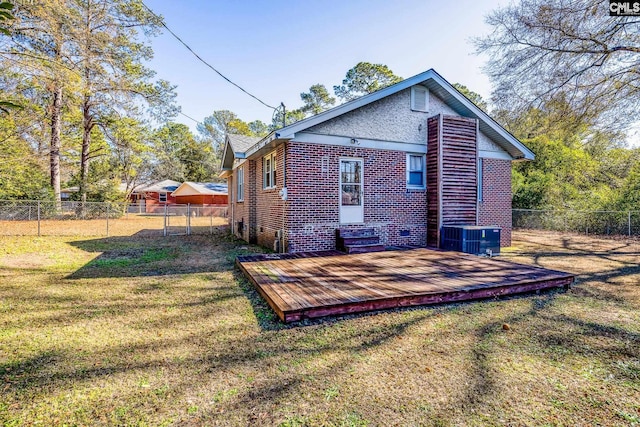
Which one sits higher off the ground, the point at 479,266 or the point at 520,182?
the point at 520,182

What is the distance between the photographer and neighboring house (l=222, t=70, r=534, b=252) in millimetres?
8578

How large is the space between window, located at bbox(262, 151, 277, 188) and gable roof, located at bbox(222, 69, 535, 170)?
1.71 feet

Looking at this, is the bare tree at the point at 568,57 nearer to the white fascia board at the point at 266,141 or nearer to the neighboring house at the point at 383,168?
the neighboring house at the point at 383,168

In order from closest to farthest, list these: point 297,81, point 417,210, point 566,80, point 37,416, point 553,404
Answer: point 37,416 → point 553,404 → point 417,210 → point 566,80 → point 297,81

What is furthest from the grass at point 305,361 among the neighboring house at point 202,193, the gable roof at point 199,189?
the neighboring house at point 202,193

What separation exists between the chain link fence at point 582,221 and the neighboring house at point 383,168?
25.5 ft

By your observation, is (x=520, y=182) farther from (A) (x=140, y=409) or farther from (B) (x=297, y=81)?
(A) (x=140, y=409)

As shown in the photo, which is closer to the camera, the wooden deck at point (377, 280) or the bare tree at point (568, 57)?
the wooden deck at point (377, 280)

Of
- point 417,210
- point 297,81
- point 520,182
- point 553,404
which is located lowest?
point 553,404

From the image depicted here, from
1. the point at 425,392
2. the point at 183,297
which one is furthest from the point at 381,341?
the point at 183,297

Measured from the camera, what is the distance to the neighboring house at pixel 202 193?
3523cm

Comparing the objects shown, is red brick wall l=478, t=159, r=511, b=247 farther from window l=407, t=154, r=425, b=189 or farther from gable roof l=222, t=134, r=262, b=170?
gable roof l=222, t=134, r=262, b=170

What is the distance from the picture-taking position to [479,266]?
21.8 ft

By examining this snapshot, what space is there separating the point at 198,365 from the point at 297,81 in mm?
14601
